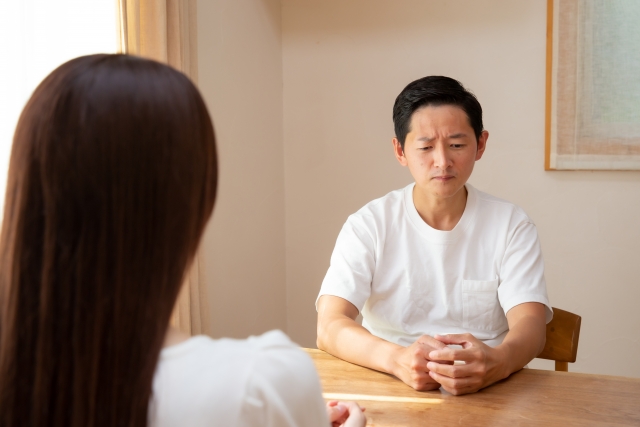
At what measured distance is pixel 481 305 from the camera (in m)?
1.95

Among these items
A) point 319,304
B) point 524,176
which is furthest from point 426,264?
point 524,176

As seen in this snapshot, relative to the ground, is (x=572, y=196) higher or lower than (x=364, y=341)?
higher

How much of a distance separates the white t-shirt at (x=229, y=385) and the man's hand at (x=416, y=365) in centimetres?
80

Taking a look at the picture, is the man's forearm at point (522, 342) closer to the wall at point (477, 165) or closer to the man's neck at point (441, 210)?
the man's neck at point (441, 210)

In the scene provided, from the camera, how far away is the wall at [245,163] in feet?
9.00

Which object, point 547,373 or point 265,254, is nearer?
point 547,373

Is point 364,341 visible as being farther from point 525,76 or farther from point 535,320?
point 525,76

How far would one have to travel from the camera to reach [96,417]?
62 centimetres

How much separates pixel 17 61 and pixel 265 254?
1.76 metres

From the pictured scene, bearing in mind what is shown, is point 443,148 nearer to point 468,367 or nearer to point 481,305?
point 481,305

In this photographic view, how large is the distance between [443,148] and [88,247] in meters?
1.49

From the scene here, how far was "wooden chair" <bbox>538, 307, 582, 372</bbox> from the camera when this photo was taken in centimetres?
188

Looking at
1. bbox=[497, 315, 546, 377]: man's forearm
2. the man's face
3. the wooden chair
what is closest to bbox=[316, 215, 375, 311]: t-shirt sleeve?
the man's face

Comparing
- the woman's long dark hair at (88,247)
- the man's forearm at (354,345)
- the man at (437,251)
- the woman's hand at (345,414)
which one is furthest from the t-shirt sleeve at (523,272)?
the woman's long dark hair at (88,247)
